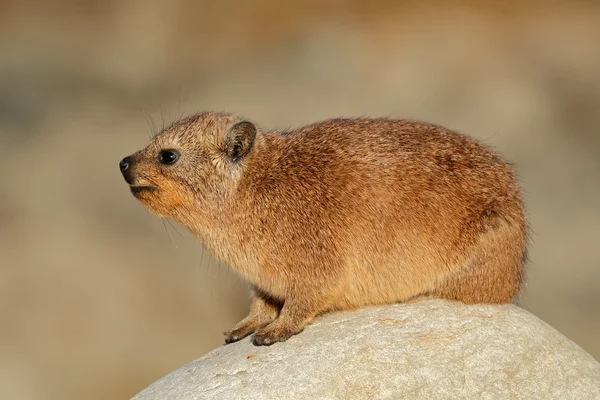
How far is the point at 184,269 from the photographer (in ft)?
51.5

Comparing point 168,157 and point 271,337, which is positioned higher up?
point 168,157

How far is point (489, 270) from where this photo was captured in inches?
338

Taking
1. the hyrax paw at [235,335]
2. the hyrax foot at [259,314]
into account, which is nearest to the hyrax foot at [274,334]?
the hyrax paw at [235,335]

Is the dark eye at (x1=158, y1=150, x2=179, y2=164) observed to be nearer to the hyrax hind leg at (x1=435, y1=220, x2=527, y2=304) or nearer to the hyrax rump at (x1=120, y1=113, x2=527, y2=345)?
the hyrax rump at (x1=120, y1=113, x2=527, y2=345)

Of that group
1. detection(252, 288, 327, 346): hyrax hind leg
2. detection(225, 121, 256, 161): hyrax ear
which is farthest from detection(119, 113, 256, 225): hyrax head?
detection(252, 288, 327, 346): hyrax hind leg

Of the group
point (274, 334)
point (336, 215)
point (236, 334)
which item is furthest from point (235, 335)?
point (336, 215)

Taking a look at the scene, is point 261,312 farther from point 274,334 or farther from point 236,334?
point 274,334

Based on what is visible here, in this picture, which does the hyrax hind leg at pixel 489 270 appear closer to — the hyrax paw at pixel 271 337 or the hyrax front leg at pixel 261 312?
the hyrax paw at pixel 271 337

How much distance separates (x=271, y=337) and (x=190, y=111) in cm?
978

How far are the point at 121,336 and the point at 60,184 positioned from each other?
3.46 metres

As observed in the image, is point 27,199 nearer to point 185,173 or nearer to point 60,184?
point 60,184

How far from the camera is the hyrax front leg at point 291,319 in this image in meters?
8.25

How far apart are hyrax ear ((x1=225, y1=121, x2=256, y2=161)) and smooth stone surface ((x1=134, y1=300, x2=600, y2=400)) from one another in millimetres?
1808

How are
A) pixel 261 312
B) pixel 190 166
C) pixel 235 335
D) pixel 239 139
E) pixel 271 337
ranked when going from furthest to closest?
pixel 261 312, pixel 235 335, pixel 239 139, pixel 190 166, pixel 271 337
